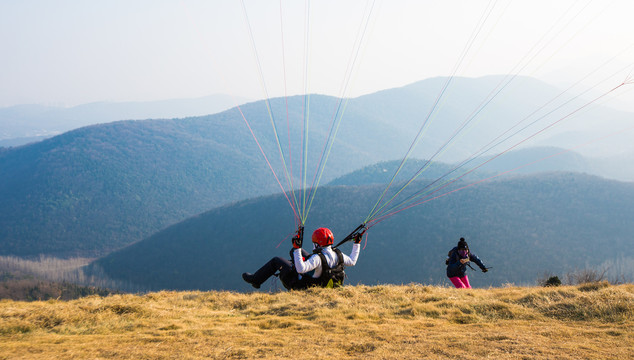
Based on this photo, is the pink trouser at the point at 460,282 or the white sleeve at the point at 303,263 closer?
the white sleeve at the point at 303,263

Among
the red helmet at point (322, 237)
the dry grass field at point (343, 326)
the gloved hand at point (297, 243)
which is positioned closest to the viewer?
the dry grass field at point (343, 326)

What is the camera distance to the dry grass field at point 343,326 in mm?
6625

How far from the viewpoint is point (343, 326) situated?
8.33m

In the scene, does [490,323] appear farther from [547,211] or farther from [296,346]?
[547,211]

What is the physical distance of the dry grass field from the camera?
6625 millimetres

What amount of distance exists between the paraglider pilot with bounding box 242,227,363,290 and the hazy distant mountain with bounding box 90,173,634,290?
78.2 metres

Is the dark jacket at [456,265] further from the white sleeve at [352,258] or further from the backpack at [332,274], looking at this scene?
the backpack at [332,274]

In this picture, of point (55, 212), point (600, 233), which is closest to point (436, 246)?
point (600, 233)

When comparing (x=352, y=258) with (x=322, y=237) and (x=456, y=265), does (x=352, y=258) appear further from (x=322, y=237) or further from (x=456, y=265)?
(x=456, y=265)

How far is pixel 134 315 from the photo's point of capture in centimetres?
965

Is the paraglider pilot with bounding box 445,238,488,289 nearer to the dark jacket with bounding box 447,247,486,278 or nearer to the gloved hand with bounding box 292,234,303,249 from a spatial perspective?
the dark jacket with bounding box 447,247,486,278

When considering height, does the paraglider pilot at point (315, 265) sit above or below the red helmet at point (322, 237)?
below

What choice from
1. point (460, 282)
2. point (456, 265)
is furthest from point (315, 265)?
point (460, 282)

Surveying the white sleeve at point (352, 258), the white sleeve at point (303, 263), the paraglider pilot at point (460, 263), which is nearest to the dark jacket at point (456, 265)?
the paraglider pilot at point (460, 263)
